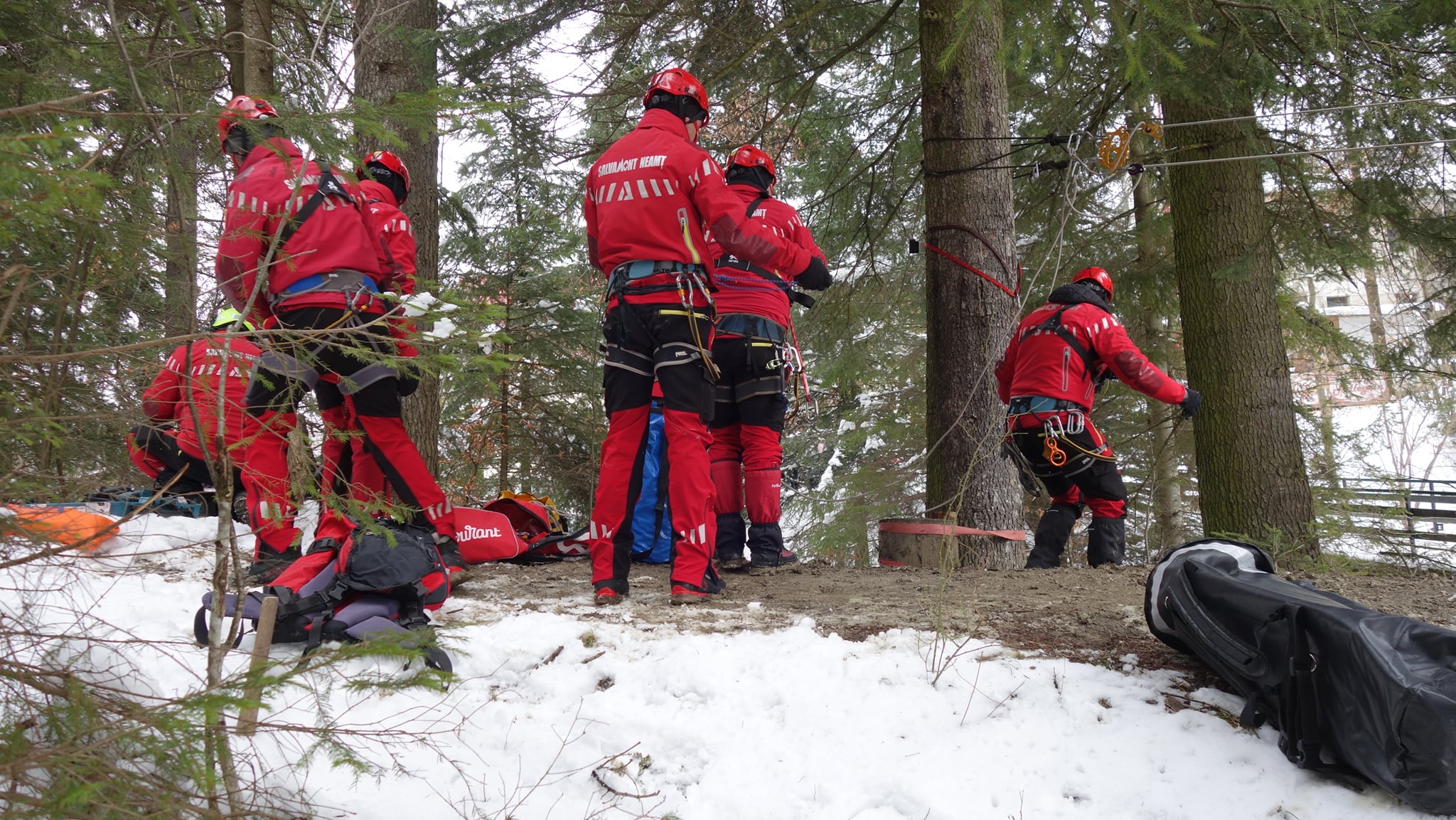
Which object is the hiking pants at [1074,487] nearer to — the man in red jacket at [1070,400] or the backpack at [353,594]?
the man in red jacket at [1070,400]

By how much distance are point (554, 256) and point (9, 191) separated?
9.29m

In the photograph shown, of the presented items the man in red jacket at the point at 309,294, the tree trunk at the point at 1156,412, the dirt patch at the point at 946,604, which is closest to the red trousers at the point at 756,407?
the dirt patch at the point at 946,604

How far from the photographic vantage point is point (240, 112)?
1.92 m

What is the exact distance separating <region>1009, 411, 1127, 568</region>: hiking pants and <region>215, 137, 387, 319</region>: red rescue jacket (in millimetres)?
4015

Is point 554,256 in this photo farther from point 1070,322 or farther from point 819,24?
point 1070,322

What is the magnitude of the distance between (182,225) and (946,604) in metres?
3.39

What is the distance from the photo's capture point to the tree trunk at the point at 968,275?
19.1 ft

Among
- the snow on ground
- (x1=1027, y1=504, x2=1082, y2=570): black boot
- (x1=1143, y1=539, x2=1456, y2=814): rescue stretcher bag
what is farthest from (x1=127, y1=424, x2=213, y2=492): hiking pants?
(x1=1143, y1=539, x2=1456, y2=814): rescue stretcher bag

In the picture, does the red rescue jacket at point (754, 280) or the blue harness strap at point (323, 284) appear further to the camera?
the red rescue jacket at point (754, 280)

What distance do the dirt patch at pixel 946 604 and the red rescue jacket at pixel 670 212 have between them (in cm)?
145

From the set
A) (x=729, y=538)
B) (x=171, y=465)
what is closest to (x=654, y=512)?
(x=729, y=538)

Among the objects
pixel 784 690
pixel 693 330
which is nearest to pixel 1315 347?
pixel 693 330

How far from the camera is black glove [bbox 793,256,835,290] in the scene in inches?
177

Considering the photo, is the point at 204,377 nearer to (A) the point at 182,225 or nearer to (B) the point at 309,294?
(A) the point at 182,225
